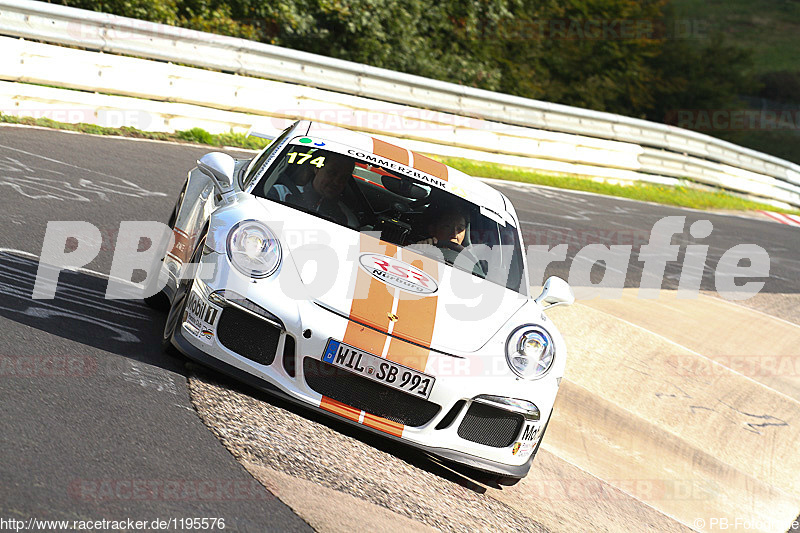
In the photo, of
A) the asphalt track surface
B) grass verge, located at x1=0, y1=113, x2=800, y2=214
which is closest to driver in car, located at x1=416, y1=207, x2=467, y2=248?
the asphalt track surface

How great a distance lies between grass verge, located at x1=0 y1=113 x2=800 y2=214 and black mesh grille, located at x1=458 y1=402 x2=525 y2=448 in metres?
7.25

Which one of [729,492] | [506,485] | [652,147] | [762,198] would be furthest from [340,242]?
[762,198]

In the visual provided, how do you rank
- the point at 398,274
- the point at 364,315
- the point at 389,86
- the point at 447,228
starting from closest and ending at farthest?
the point at 364,315 < the point at 398,274 < the point at 447,228 < the point at 389,86

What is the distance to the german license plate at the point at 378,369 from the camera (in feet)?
13.4

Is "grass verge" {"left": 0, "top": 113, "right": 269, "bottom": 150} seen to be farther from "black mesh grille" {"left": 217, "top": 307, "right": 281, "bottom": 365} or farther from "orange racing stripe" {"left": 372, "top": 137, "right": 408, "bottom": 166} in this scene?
"black mesh grille" {"left": 217, "top": 307, "right": 281, "bottom": 365}

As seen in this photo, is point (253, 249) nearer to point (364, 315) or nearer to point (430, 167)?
point (364, 315)

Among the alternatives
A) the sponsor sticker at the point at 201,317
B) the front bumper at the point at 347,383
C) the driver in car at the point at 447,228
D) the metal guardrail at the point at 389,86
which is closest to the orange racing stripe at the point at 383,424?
the front bumper at the point at 347,383

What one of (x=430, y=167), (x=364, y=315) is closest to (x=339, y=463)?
(x=364, y=315)

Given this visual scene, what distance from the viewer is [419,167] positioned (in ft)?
18.5

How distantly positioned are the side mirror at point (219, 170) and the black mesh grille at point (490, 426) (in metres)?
1.93

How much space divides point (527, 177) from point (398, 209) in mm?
10485

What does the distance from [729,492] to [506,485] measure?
1.80 m

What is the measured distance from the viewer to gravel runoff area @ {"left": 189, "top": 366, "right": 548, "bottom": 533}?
154 inches

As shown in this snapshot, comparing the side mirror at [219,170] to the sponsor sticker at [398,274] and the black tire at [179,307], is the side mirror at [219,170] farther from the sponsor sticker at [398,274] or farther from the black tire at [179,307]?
the sponsor sticker at [398,274]
